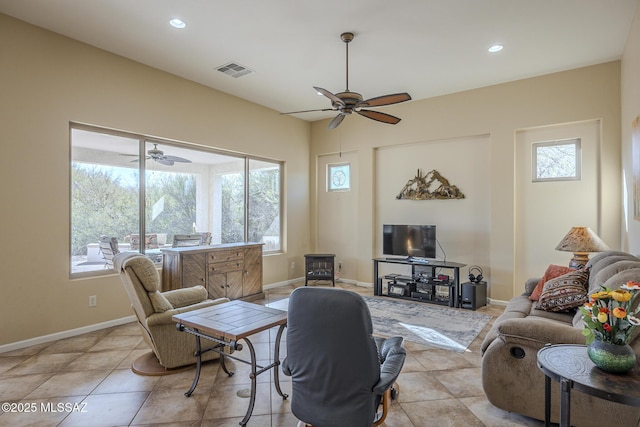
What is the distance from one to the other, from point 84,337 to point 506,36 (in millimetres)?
5776

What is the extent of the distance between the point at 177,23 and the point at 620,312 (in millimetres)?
4233

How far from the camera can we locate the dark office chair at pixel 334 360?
170cm

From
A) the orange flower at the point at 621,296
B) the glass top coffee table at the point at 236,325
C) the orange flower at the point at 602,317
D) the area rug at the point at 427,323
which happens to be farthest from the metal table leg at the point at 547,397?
the glass top coffee table at the point at 236,325

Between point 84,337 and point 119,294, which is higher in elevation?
point 119,294

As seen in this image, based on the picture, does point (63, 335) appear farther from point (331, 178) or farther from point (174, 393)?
point (331, 178)

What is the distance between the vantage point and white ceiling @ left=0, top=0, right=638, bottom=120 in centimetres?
331

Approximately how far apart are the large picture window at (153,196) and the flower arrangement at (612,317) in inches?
188

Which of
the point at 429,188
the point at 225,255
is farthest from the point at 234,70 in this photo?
the point at 429,188

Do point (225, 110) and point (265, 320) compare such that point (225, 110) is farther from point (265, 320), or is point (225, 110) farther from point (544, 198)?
point (544, 198)

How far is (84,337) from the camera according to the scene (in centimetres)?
391

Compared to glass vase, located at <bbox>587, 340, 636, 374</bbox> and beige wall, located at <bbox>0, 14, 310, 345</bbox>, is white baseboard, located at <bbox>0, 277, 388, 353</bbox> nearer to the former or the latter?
beige wall, located at <bbox>0, 14, 310, 345</bbox>

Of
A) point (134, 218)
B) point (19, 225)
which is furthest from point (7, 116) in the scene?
point (134, 218)

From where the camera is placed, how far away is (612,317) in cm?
166

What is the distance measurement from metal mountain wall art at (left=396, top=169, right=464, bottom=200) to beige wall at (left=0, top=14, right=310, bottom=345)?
3986 millimetres
